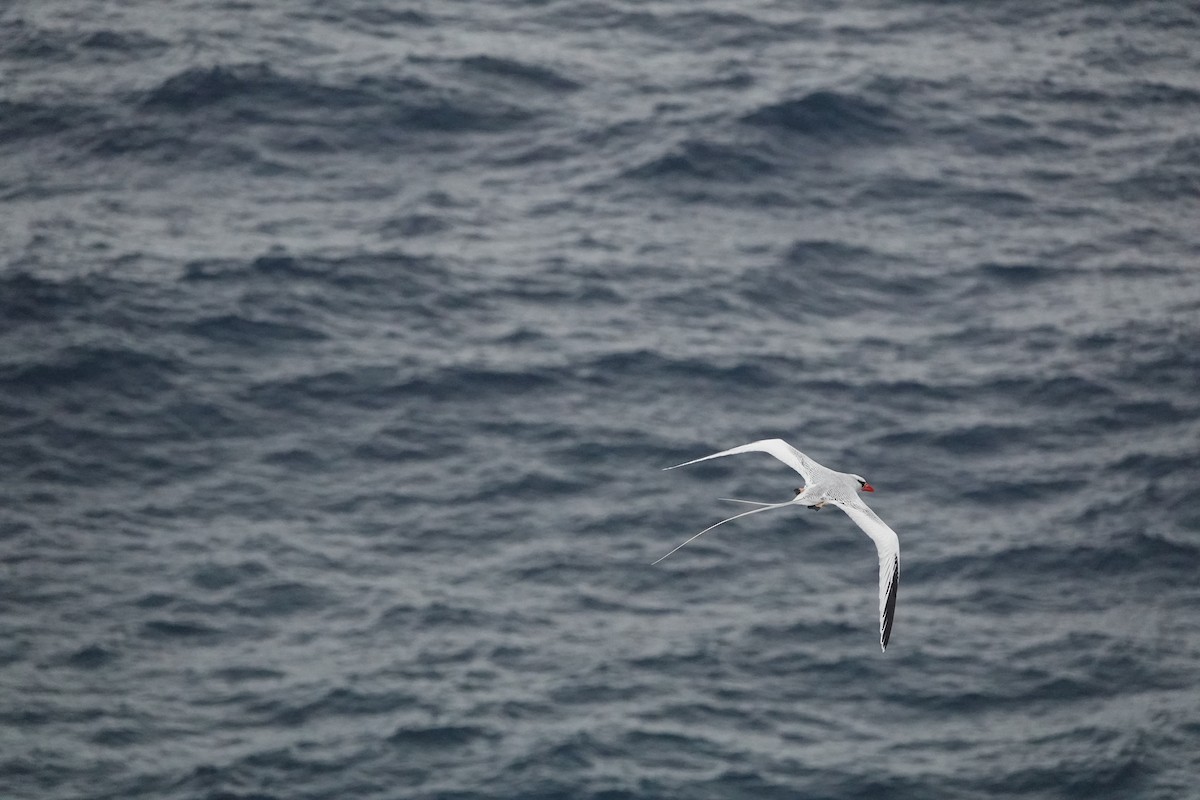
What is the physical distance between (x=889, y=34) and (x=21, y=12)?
101 feet

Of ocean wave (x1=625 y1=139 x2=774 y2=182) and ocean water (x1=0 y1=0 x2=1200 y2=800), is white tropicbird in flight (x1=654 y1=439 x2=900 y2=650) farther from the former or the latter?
ocean wave (x1=625 y1=139 x2=774 y2=182)

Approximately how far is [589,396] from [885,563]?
26.4 meters

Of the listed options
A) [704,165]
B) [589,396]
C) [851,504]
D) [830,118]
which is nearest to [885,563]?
[851,504]

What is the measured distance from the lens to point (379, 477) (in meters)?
46.2

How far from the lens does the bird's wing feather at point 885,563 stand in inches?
858

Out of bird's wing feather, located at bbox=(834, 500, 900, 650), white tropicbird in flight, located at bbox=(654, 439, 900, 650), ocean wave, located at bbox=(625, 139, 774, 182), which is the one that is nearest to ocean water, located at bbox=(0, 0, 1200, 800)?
ocean wave, located at bbox=(625, 139, 774, 182)

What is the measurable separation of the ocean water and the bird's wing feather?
18.1 metres

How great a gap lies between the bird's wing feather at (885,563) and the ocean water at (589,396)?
18143 mm

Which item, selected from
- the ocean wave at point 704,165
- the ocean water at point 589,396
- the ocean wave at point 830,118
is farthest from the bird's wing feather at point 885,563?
the ocean wave at point 830,118

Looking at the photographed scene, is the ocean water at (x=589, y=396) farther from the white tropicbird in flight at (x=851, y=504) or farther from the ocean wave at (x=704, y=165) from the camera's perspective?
the white tropicbird in flight at (x=851, y=504)

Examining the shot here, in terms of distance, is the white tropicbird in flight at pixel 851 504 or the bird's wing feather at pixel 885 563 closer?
the bird's wing feather at pixel 885 563

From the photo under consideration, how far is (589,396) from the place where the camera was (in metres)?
48.2

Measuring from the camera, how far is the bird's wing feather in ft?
71.5

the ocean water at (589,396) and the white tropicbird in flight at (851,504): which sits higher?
the white tropicbird in flight at (851,504)
